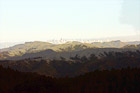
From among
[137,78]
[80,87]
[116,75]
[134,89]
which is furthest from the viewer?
[116,75]

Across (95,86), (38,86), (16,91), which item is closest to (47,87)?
(38,86)

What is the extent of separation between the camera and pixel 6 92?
63.9 meters

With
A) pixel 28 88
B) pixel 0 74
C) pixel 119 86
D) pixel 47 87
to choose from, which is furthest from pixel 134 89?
pixel 0 74

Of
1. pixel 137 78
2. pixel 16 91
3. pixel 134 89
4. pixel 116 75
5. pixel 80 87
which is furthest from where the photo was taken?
pixel 116 75

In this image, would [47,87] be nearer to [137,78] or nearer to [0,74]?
[137,78]

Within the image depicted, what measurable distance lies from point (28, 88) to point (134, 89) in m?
33.4

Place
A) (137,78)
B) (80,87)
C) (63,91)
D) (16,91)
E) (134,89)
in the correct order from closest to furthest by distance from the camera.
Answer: (16,91)
(63,91)
(134,89)
(80,87)
(137,78)

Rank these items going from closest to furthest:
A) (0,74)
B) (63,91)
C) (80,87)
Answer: (63,91) → (80,87) → (0,74)

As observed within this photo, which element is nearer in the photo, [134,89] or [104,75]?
[134,89]

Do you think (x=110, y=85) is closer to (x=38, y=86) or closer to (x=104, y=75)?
(x=104, y=75)

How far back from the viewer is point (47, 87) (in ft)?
218

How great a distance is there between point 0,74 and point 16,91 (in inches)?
2042

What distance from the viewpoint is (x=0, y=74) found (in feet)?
368

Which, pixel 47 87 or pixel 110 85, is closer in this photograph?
pixel 47 87
